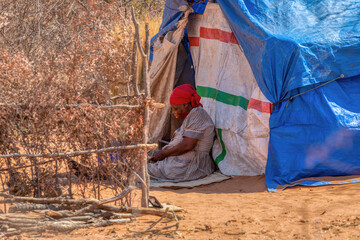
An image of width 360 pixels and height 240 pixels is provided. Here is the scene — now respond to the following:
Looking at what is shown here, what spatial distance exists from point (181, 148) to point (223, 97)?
1.04 meters

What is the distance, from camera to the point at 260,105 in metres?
5.66

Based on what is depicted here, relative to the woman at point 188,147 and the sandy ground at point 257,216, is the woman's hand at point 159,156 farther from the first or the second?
the sandy ground at point 257,216

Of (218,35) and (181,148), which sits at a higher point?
(218,35)

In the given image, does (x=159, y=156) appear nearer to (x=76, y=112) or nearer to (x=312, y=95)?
(x=312, y=95)

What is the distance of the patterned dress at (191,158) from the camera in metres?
5.91

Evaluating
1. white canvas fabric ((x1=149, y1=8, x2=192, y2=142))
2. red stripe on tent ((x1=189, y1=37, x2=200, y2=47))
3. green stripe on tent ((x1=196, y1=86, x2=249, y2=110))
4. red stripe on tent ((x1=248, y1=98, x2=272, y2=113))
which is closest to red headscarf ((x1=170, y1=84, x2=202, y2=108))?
green stripe on tent ((x1=196, y1=86, x2=249, y2=110))

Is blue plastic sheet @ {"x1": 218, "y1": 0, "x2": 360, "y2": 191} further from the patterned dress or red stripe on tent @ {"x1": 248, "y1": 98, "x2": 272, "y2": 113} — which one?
the patterned dress

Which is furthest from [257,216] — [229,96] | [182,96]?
[229,96]

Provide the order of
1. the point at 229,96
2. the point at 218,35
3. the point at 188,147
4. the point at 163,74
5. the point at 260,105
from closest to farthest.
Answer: the point at 260,105 → the point at 188,147 → the point at 229,96 → the point at 218,35 → the point at 163,74

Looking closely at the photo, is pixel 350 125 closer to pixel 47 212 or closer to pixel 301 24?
pixel 301 24

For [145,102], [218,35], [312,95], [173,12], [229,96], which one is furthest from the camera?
[173,12]

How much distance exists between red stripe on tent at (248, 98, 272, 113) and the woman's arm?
2.79 ft

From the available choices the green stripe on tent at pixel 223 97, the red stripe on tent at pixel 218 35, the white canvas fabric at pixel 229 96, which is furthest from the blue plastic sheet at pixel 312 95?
the red stripe on tent at pixel 218 35

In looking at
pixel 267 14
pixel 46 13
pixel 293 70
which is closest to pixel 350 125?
pixel 293 70
